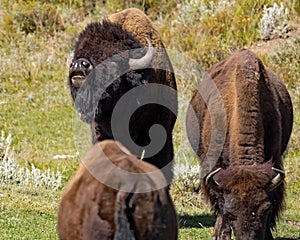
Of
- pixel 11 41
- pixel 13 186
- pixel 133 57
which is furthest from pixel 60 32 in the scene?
pixel 133 57

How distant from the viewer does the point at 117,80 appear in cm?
808

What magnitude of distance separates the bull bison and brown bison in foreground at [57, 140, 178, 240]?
2881 mm

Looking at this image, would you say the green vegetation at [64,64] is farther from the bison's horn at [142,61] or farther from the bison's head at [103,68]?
the bison's horn at [142,61]

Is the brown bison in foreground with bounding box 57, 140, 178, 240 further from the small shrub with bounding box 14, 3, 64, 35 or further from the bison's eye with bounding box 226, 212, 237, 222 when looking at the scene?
the small shrub with bounding box 14, 3, 64, 35

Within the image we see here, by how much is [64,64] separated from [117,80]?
993 cm

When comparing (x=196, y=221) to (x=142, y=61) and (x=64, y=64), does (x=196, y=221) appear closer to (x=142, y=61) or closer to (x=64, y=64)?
(x=142, y=61)

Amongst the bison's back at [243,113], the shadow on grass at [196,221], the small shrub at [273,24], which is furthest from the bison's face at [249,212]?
the small shrub at [273,24]

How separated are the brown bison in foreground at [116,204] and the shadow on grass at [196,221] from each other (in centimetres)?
406

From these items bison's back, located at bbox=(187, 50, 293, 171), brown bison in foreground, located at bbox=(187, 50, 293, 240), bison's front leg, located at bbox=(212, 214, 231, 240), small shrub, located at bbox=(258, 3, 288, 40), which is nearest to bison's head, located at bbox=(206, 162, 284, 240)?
brown bison in foreground, located at bbox=(187, 50, 293, 240)

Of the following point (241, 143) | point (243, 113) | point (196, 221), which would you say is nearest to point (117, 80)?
point (243, 113)

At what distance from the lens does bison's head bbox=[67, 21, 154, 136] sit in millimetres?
7926

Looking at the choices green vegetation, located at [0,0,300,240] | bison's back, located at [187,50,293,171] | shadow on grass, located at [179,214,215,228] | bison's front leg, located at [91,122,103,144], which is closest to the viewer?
bison's back, located at [187,50,293,171]

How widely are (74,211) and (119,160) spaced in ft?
1.52

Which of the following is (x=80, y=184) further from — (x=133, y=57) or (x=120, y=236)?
(x=133, y=57)
